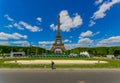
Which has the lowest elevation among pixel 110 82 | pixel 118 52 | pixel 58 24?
pixel 110 82

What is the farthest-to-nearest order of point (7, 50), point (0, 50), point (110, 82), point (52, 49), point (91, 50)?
point (91, 50)
point (7, 50)
point (0, 50)
point (52, 49)
point (110, 82)

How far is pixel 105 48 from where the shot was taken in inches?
3625

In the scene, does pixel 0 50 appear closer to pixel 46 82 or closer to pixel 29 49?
pixel 29 49

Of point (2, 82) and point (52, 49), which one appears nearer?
point (2, 82)

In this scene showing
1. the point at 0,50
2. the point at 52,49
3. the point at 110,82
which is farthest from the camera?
the point at 0,50

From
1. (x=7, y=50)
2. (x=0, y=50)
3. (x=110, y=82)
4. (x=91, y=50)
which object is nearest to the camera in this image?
(x=110, y=82)

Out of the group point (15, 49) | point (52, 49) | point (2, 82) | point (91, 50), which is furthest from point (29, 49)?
point (2, 82)

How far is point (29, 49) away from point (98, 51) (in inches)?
1177

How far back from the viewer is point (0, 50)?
8681cm

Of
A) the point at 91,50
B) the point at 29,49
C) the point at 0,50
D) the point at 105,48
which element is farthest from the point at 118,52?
the point at 0,50

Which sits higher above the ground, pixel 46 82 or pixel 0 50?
pixel 0 50

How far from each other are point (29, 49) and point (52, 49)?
2018 cm

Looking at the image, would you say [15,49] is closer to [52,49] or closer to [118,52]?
[52,49]

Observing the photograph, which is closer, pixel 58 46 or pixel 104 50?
pixel 58 46
